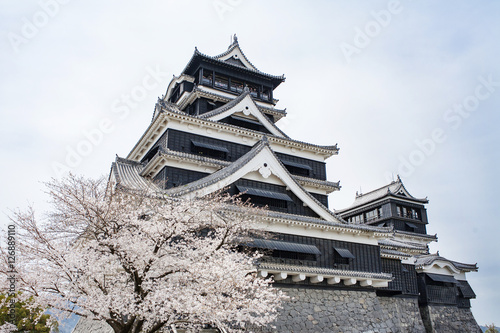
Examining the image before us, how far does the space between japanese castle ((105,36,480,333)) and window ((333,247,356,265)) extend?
0.05m

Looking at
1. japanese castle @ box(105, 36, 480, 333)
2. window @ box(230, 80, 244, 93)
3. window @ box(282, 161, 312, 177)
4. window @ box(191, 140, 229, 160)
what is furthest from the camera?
window @ box(230, 80, 244, 93)

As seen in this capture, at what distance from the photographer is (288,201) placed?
2044 cm

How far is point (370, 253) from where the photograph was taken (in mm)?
20719

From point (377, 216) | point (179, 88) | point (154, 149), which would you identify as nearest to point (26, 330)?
point (154, 149)

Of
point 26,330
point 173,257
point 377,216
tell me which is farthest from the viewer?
point 377,216

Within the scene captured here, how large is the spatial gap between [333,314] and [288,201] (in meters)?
5.63

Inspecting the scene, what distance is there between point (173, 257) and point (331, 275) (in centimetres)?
890

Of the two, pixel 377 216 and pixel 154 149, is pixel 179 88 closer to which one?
pixel 154 149

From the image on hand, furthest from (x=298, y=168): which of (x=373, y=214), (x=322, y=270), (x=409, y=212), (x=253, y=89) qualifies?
(x=409, y=212)

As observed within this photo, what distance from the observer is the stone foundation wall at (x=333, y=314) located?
1716 cm

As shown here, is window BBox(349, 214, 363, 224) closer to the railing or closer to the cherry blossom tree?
the railing

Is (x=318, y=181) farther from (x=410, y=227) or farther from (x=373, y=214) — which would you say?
(x=410, y=227)

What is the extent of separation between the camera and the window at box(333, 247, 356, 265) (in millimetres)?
19406

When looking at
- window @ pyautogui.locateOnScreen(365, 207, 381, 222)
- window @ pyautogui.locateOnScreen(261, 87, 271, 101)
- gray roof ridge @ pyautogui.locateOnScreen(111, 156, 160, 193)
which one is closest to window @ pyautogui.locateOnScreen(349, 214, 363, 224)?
window @ pyautogui.locateOnScreen(365, 207, 381, 222)
